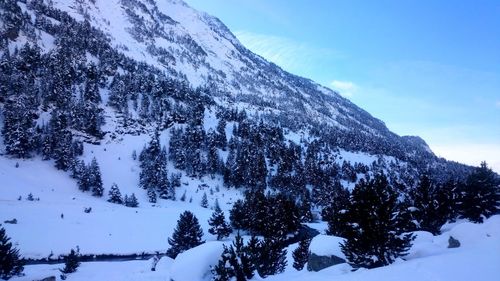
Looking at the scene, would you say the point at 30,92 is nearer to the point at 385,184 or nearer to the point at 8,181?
the point at 8,181

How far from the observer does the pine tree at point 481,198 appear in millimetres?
49562

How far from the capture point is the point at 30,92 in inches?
4712

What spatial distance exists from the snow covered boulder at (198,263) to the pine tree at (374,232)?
9799mm

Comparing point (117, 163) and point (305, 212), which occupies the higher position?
point (117, 163)

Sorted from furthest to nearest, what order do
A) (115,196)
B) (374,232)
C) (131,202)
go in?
(115,196) → (131,202) → (374,232)

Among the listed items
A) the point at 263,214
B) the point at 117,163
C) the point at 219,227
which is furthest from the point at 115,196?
the point at 263,214

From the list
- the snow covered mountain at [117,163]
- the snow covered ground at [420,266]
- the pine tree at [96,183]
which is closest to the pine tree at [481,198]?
the snow covered mountain at [117,163]

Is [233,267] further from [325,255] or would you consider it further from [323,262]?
[325,255]

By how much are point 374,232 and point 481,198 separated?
118ft

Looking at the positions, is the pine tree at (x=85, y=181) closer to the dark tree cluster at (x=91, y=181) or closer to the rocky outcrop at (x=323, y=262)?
the dark tree cluster at (x=91, y=181)

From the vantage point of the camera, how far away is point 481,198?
49.8m

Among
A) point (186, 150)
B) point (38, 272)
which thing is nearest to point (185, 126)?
point (186, 150)

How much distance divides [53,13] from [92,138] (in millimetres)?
115699

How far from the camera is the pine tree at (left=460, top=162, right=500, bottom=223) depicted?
4956cm
